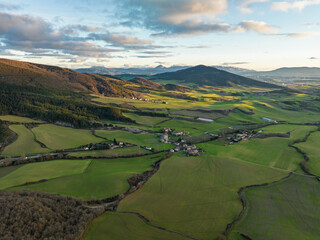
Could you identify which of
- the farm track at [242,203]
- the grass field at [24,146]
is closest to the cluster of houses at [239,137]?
the farm track at [242,203]

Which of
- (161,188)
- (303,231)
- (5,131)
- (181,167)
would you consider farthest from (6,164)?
(303,231)

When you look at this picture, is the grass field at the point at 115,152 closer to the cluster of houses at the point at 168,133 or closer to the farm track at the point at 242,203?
the cluster of houses at the point at 168,133

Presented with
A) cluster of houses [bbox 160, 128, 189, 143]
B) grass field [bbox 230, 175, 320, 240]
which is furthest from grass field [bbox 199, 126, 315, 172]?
cluster of houses [bbox 160, 128, 189, 143]

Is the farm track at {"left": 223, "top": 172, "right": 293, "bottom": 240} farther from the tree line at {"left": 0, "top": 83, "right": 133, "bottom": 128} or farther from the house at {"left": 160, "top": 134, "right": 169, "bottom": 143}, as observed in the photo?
the tree line at {"left": 0, "top": 83, "right": 133, "bottom": 128}

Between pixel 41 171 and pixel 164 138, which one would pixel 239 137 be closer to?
pixel 164 138

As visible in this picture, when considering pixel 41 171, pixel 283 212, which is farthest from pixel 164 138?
pixel 283 212
